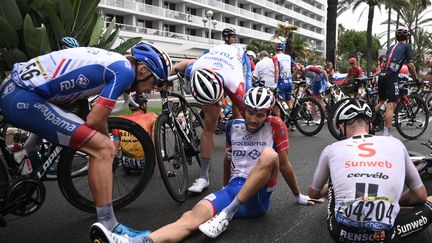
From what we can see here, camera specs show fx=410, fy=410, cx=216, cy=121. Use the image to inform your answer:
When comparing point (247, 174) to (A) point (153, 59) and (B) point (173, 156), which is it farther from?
(A) point (153, 59)

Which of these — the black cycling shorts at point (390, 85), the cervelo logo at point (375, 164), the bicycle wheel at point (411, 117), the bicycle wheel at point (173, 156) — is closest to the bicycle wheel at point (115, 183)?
the bicycle wheel at point (173, 156)

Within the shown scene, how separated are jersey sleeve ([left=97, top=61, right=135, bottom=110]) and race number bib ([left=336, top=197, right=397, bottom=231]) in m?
1.72

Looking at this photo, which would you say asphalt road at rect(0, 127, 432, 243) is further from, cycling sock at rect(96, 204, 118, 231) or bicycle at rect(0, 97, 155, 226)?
cycling sock at rect(96, 204, 118, 231)

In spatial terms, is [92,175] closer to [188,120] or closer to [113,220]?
[113,220]

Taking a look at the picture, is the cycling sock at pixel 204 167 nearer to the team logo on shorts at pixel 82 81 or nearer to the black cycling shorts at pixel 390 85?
the team logo on shorts at pixel 82 81

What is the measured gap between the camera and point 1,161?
3.21 meters

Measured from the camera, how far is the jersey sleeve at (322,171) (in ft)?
9.29

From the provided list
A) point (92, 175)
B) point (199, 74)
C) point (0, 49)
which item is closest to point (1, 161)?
point (92, 175)

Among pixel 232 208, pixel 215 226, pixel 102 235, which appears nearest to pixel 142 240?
pixel 102 235

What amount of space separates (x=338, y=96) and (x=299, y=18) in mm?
72838

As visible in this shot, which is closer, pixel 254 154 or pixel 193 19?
pixel 254 154

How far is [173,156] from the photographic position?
441cm

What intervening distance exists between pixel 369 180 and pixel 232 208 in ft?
3.87

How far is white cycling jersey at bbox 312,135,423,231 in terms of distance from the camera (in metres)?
2.52
